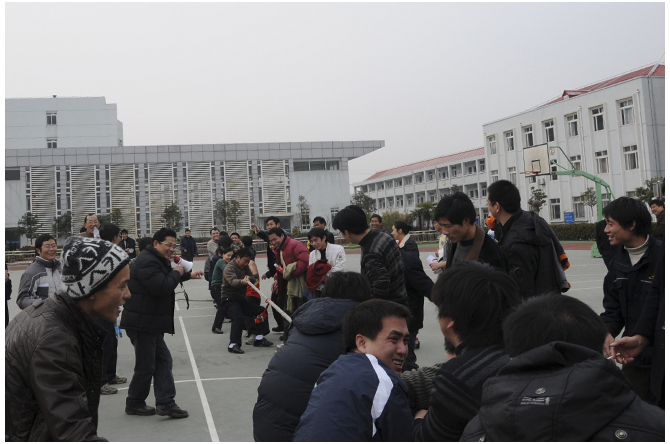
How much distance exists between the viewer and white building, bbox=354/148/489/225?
69.4 m

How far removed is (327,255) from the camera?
26.4ft

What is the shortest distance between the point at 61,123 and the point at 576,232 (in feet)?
176

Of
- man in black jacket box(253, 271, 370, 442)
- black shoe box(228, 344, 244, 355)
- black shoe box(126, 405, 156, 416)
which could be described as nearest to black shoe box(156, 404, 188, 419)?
black shoe box(126, 405, 156, 416)

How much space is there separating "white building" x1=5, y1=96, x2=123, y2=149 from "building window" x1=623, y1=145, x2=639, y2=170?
168ft

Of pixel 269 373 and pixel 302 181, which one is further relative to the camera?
pixel 302 181

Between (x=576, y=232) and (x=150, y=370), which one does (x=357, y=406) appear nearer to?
(x=150, y=370)

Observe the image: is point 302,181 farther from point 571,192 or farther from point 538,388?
point 538,388

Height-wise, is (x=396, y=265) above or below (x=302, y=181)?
below

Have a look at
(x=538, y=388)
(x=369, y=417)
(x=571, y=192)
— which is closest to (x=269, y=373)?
(x=369, y=417)

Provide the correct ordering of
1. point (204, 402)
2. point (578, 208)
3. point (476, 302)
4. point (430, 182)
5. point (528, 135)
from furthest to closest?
point (430, 182)
point (528, 135)
point (578, 208)
point (204, 402)
point (476, 302)

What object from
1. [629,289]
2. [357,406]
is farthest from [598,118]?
[357,406]

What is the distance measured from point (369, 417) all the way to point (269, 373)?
117 centimetres

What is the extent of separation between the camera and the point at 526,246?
4.18 metres

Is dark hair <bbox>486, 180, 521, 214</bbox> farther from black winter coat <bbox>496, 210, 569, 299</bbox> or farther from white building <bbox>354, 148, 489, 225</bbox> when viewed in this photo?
white building <bbox>354, 148, 489, 225</bbox>
